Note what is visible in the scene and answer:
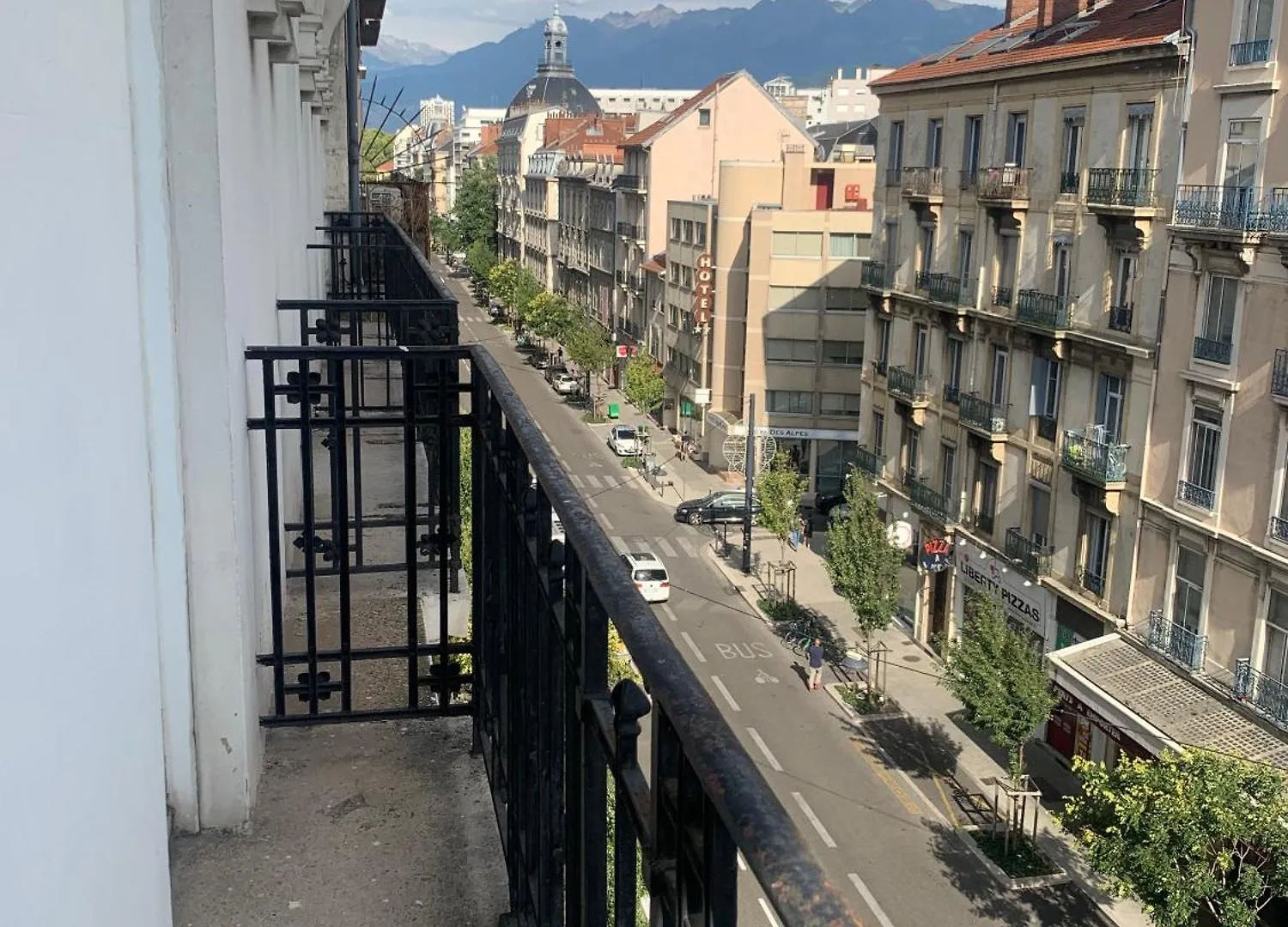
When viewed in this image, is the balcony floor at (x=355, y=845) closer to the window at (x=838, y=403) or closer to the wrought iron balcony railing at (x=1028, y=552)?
the wrought iron balcony railing at (x=1028, y=552)

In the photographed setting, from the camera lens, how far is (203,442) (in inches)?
172

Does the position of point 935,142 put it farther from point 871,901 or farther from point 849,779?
point 871,901

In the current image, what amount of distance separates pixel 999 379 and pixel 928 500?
384 cm

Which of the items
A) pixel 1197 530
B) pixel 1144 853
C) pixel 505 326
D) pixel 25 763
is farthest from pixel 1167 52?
pixel 505 326

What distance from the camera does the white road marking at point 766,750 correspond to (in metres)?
22.9

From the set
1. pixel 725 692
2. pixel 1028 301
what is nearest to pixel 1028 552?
pixel 1028 301

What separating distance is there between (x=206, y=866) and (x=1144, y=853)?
13616mm

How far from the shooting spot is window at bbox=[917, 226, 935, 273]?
94.6ft

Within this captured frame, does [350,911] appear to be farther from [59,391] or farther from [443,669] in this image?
[59,391]

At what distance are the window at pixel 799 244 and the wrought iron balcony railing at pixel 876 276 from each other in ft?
24.2

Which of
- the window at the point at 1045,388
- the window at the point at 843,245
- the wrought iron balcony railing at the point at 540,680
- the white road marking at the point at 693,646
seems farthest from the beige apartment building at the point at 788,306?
the wrought iron balcony railing at the point at 540,680

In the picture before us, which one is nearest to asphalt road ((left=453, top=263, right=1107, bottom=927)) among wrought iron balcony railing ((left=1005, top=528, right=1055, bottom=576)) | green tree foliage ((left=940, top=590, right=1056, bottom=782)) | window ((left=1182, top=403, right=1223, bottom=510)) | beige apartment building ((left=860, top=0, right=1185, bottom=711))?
green tree foliage ((left=940, top=590, right=1056, bottom=782))

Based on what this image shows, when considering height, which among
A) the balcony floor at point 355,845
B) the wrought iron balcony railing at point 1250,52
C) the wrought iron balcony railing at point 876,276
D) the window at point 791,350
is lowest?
the window at point 791,350

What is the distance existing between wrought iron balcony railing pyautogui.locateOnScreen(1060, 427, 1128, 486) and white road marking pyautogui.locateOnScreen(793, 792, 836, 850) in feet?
24.6
